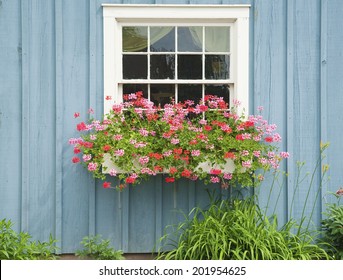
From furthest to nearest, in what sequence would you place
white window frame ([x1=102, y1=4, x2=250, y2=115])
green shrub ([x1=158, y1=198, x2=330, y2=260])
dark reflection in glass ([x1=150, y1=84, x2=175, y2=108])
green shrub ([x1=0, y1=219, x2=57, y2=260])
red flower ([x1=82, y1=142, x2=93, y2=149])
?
dark reflection in glass ([x1=150, y1=84, x2=175, y2=108]) → white window frame ([x1=102, y1=4, x2=250, y2=115]) → red flower ([x1=82, y1=142, x2=93, y2=149]) → green shrub ([x1=0, y1=219, x2=57, y2=260]) → green shrub ([x1=158, y1=198, x2=330, y2=260])

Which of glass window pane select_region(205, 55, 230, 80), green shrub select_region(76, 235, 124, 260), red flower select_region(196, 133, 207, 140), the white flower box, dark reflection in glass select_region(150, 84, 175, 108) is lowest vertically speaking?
green shrub select_region(76, 235, 124, 260)

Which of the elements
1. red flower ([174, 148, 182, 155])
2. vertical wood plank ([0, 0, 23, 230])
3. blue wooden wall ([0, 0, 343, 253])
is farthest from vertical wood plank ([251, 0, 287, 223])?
vertical wood plank ([0, 0, 23, 230])

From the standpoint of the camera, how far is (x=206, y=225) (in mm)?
4305

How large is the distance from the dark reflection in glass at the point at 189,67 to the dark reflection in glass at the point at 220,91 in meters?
0.15

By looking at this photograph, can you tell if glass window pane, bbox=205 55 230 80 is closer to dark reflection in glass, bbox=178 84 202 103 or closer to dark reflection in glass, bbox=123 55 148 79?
dark reflection in glass, bbox=178 84 202 103

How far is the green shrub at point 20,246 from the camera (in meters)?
4.09

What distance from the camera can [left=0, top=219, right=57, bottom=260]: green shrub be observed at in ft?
13.4

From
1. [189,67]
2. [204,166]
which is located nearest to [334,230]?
[204,166]

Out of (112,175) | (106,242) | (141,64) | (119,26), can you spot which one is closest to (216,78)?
(141,64)

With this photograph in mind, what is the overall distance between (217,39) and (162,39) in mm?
559

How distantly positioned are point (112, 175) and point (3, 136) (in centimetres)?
121

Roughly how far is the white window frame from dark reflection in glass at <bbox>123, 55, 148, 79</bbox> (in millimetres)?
65

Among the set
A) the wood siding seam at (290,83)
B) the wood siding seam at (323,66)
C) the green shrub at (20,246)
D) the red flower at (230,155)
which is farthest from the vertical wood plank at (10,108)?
the wood siding seam at (323,66)

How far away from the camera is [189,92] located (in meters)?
4.72
